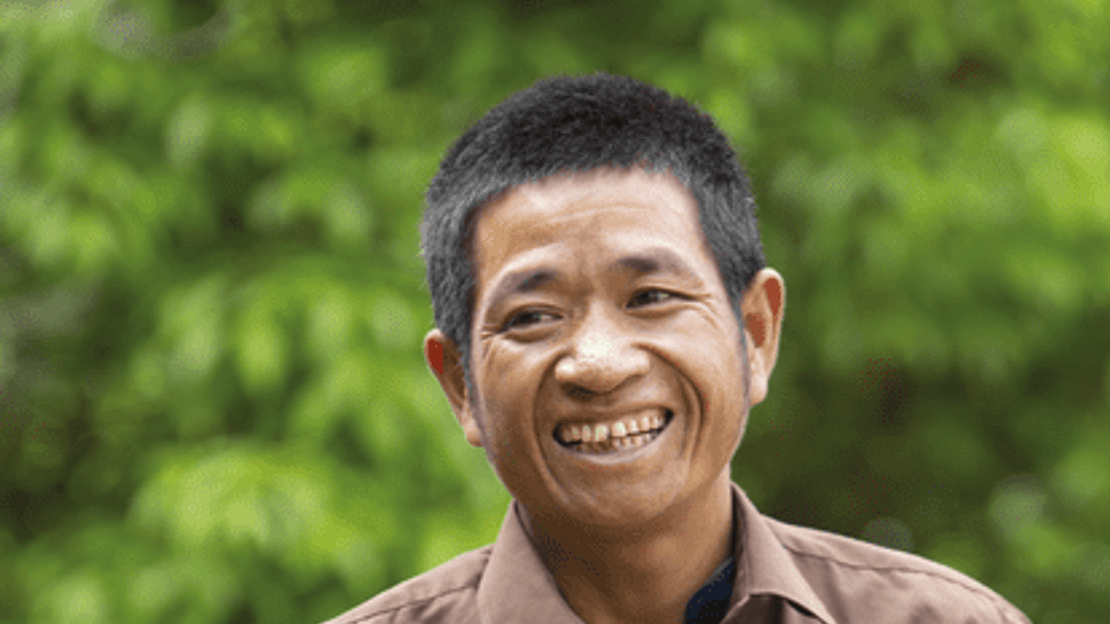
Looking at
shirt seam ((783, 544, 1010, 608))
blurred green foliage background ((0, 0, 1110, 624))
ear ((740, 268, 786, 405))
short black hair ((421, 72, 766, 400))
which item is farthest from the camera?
blurred green foliage background ((0, 0, 1110, 624))

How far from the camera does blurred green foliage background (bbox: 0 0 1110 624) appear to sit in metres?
4.31

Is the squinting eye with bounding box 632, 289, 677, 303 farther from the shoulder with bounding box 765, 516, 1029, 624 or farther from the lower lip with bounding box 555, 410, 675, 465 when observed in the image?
the shoulder with bounding box 765, 516, 1029, 624

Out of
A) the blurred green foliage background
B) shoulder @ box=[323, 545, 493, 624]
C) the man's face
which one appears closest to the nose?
the man's face

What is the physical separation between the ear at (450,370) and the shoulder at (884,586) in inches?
26.5

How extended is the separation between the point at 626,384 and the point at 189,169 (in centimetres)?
286

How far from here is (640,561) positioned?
232cm

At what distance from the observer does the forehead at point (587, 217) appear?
2.17 metres

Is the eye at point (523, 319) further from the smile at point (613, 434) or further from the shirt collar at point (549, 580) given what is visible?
the shirt collar at point (549, 580)

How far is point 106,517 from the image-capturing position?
15.4 ft

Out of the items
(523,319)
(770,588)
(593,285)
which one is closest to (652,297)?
(593,285)

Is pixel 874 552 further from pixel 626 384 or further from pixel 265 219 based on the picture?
pixel 265 219

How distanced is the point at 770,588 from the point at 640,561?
23 centimetres

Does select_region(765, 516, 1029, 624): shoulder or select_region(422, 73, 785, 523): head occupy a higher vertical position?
select_region(422, 73, 785, 523): head

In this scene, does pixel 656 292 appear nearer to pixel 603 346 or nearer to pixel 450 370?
pixel 603 346
